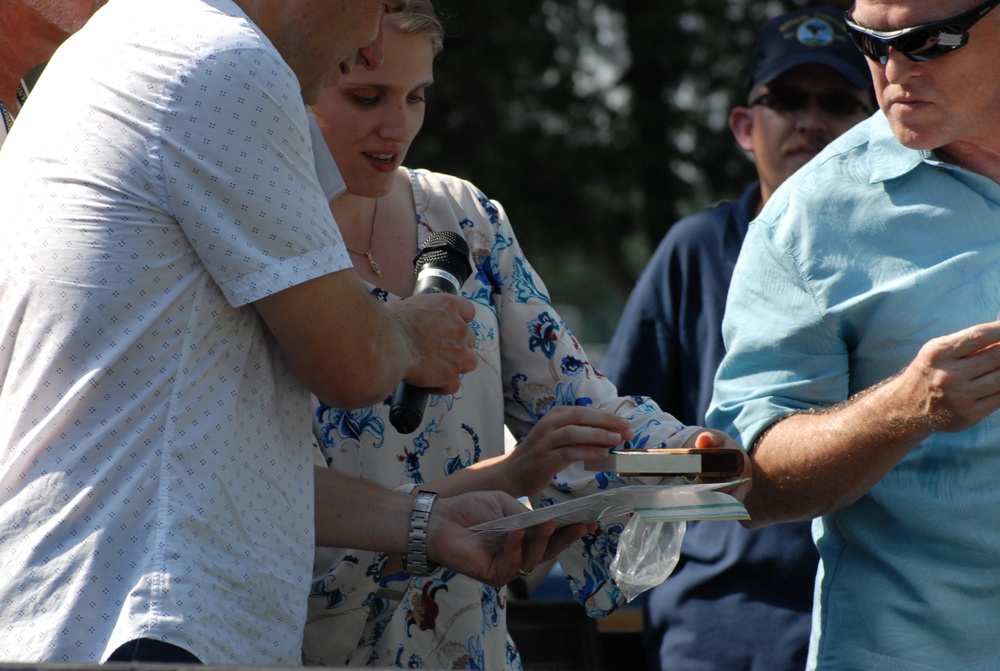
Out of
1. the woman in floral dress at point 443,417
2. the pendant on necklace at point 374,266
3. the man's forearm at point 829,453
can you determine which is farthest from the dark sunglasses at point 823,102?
the pendant on necklace at point 374,266

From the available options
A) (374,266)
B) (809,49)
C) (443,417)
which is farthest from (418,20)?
(809,49)

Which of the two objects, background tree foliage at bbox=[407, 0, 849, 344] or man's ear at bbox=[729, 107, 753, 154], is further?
background tree foliage at bbox=[407, 0, 849, 344]

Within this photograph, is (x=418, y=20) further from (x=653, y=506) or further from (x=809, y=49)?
(x=809, y=49)

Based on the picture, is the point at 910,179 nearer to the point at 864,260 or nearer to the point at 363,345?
the point at 864,260

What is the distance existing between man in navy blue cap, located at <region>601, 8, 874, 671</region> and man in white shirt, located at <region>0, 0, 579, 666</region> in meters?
1.74

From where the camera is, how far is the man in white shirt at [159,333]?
1.63 meters

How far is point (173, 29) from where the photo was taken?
1715 mm

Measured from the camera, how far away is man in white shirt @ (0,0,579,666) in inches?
64.1

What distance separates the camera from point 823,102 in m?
3.89

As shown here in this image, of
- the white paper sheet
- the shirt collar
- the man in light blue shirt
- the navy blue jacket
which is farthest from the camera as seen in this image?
Result: the navy blue jacket

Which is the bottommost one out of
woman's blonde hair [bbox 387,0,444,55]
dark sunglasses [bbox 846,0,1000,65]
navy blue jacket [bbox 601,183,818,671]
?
navy blue jacket [bbox 601,183,818,671]

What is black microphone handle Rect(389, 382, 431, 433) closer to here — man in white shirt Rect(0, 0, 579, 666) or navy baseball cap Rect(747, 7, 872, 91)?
man in white shirt Rect(0, 0, 579, 666)

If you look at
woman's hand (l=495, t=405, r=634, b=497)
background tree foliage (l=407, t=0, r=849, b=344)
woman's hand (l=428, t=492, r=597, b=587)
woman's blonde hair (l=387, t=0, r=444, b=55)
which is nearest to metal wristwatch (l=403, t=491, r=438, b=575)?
woman's hand (l=428, t=492, r=597, b=587)

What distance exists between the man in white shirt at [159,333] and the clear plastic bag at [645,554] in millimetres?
627
